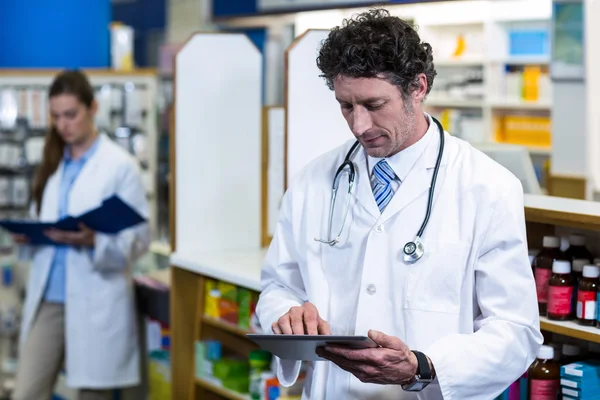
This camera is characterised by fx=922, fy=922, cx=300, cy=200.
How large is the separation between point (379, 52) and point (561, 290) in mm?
885

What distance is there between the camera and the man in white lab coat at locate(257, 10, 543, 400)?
6.48 ft

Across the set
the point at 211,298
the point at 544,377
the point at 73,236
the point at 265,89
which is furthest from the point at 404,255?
the point at 265,89

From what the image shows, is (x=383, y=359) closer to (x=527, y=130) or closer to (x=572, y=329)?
(x=572, y=329)

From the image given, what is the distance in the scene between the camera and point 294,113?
346 cm

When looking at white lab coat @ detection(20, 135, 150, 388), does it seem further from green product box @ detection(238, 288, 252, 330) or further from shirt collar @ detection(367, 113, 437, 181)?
shirt collar @ detection(367, 113, 437, 181)

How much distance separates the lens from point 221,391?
3.86 meters

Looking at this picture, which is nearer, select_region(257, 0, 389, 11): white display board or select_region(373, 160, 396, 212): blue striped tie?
select_region(373, 160, 396, 212): blue striped tie

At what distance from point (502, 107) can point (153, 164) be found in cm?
442

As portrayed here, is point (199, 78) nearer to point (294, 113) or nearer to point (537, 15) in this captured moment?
point (294, 113)

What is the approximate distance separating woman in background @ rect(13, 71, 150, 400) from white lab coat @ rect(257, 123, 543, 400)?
1964 millimetres

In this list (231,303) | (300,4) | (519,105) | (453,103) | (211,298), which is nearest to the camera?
(231,303)

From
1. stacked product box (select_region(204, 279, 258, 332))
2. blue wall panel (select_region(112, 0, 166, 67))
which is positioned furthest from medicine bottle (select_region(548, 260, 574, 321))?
blue wall panel (select_region(112, 0, 166, 67))

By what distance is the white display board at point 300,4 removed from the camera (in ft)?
24.1

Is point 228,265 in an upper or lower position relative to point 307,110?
lower
